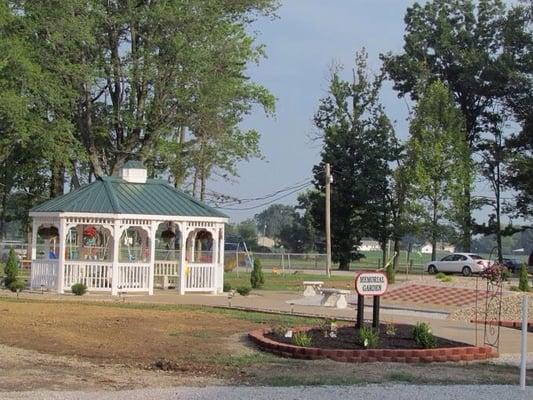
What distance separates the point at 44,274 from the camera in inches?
1104

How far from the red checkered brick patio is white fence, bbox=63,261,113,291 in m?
9.16

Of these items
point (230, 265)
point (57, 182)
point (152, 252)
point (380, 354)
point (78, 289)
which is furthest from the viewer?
point (230, 265)

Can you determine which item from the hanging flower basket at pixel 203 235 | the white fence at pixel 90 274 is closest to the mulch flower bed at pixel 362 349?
the white fence at pixel 90 274

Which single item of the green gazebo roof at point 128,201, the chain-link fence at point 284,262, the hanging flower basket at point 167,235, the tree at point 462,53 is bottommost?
the chain-link fence at point 284,262

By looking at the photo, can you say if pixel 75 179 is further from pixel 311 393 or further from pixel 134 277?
pixel 311 393

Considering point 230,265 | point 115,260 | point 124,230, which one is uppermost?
point 124,230

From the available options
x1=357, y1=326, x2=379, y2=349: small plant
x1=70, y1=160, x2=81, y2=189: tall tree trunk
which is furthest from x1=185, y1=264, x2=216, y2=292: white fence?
x1=70, y1=160, x2=81, y2=189: tall tree trunk

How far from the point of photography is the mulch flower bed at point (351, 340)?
1420 cm

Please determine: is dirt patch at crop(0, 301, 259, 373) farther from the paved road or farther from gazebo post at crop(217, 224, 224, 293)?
gazebo post at crop(217, 224, 224, 293)

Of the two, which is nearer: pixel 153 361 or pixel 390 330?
pixel 153 361

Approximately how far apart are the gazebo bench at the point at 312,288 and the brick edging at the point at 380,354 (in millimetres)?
13002

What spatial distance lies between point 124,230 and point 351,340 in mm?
15227

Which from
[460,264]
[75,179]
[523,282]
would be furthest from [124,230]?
[460,264]

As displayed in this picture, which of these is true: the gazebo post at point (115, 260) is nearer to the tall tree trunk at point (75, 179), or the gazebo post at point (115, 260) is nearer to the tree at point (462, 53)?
the tall tree trunk at point (75, 179)
